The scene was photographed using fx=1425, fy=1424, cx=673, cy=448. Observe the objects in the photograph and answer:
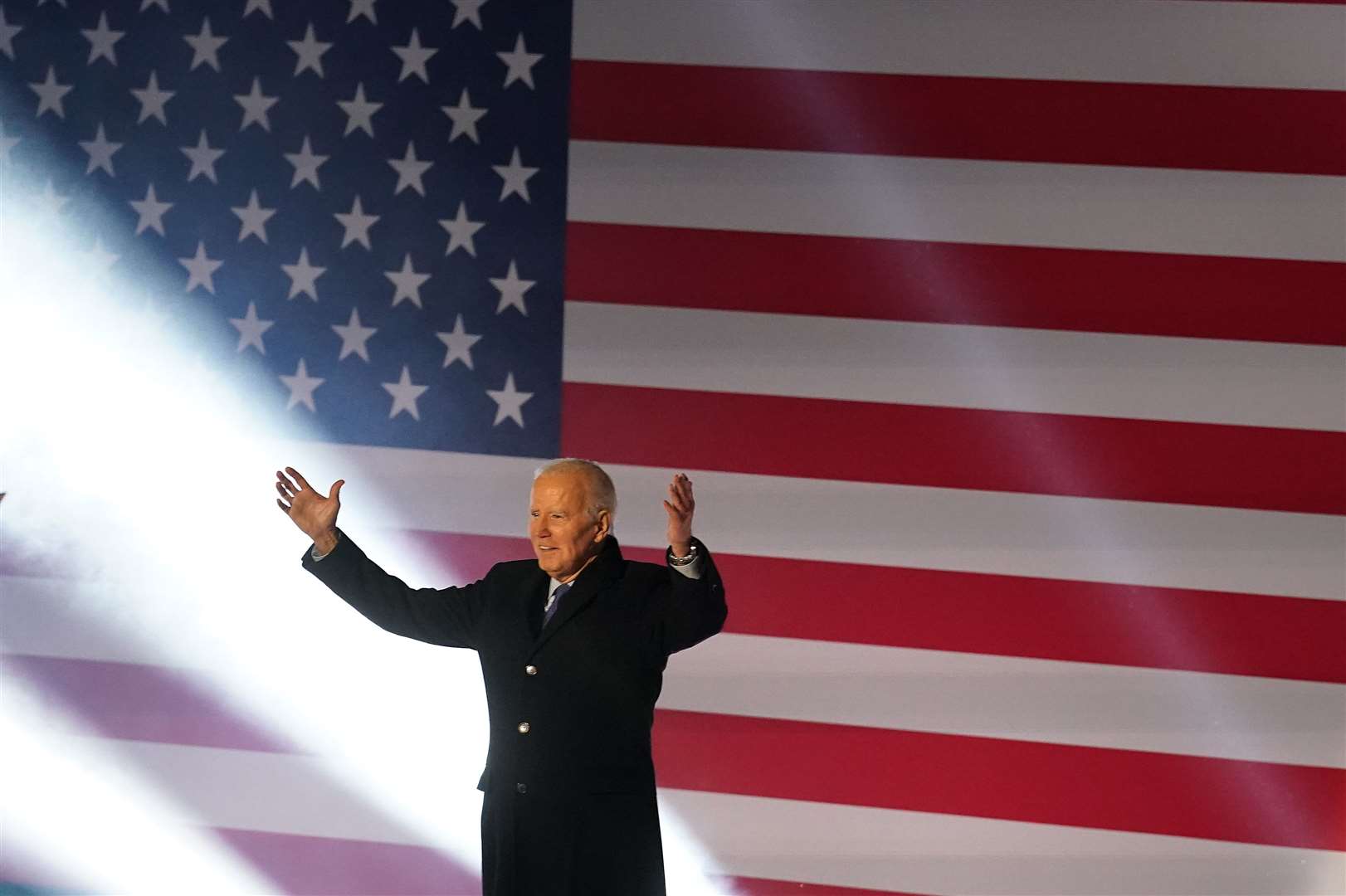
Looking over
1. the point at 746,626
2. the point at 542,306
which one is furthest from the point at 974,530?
the point at 542,306

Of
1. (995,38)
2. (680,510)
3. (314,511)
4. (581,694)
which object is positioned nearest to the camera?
(680,510)

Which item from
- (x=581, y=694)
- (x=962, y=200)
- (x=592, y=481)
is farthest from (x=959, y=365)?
(x=581, y=694)

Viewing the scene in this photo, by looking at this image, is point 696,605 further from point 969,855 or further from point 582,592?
point 969,855

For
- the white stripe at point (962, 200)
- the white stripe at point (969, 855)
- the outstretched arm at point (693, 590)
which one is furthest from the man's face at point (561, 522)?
the white stripe at point (969, 855)

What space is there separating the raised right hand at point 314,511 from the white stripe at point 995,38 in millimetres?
1431

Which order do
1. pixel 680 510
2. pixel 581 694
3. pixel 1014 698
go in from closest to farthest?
pixel 680 510
pixel 581 694
pixel 1014 698

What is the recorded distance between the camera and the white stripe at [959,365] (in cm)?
319

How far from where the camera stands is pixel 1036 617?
330 cm

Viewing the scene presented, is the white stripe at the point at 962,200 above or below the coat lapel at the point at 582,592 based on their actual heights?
above

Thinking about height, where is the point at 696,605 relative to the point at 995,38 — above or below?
below

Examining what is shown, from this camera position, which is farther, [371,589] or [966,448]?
[966,448]

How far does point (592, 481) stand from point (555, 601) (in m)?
0.21

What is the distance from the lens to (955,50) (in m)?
3.23

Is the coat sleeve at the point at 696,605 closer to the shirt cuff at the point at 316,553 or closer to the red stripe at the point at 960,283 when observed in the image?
the shirt cuff at the point at 316,553
